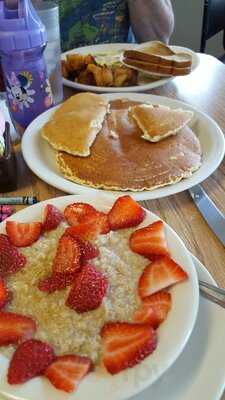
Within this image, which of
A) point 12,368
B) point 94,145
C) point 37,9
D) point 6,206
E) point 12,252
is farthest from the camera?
point 37,9

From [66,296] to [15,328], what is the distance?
0.08 meters

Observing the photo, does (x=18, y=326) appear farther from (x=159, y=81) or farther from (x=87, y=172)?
(x=159, y=81)

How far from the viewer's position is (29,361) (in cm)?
47

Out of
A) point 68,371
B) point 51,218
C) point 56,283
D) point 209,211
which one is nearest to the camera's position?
point 68,371

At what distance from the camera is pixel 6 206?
819 millimetres

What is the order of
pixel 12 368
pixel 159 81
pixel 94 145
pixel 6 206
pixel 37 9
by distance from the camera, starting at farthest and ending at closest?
1. pixel 159 81
2. pixel 37 9
3. pixel 94 145
4. pixel 6 206
5. pixel 12 368

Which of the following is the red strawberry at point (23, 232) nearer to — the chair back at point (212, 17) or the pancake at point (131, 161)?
the pancake at point (131, 161)

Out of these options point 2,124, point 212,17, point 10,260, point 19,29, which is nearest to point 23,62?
point 19,29

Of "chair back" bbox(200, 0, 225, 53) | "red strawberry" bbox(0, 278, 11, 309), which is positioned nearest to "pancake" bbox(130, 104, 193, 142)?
"red strawberry" bbox(0, 278, 11, 309)

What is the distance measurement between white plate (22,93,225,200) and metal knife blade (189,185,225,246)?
30mm

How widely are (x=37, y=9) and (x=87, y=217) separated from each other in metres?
0.71

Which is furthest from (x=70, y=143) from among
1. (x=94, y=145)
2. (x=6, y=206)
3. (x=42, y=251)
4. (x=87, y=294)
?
(x=87, y=294)

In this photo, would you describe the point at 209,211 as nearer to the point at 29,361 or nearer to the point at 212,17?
the point at 29,361

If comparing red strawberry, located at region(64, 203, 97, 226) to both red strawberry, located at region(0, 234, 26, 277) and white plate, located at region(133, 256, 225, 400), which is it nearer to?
red strawberry, located at region(0, 234, 26, 277)
